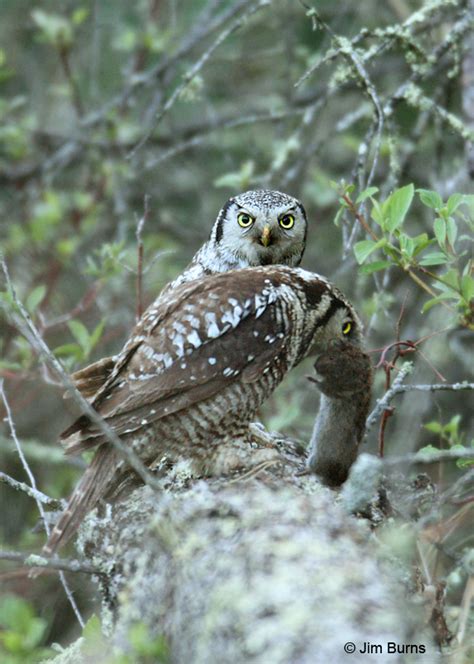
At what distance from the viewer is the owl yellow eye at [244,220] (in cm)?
482

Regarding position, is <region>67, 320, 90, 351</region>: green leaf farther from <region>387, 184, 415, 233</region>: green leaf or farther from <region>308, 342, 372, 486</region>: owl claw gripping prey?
<region>387, 184, 415, 233</region>: green leaf

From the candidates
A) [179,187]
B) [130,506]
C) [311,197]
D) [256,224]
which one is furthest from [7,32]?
[130,506]

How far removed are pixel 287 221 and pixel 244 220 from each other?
8.2 inches

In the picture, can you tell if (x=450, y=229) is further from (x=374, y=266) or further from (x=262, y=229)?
(x=262, y=229)

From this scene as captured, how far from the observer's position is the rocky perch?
2471 mm

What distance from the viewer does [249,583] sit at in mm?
2672

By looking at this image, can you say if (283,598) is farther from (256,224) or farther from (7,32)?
(7,32)

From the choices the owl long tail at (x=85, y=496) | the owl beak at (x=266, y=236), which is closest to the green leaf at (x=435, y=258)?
the owl long tail at (x=85, y=496)

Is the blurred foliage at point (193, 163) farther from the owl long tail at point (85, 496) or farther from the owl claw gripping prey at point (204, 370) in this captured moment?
the owl long tail at point (85, 496)

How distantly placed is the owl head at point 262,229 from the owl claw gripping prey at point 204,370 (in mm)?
759

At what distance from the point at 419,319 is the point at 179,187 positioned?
7.53 ft

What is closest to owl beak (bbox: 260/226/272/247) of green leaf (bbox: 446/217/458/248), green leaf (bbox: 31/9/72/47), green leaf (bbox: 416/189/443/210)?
green leaf (bbox: 416/189/443/210)

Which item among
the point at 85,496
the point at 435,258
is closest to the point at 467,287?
the point at 435,258

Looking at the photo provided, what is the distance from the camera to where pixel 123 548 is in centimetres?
323
